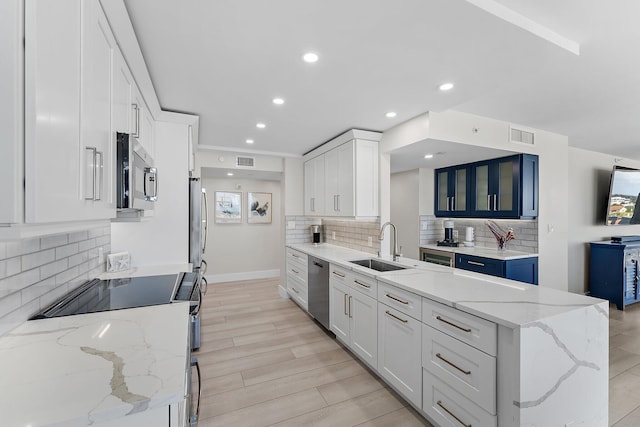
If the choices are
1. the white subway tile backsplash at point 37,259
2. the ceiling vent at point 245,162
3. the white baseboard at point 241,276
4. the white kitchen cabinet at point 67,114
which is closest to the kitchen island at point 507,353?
the white kitchen cabinet at point 67,114

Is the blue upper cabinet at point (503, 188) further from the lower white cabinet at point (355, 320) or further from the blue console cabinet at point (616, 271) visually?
the lower white cabinet at point (355, 320)

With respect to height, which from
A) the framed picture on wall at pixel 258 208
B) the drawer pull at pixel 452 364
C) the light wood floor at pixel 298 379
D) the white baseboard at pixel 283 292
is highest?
the framed picture on wall at pixel 258 208

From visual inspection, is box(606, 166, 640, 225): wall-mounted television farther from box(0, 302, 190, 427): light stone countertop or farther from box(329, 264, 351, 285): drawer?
box(0, 302, 190, 427): light stone countertop

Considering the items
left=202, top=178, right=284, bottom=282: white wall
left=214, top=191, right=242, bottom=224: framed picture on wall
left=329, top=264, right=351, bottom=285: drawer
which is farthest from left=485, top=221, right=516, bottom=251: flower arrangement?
left=214, top=191, right=242, bottom=224: framed picture on wall

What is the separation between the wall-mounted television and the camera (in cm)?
461

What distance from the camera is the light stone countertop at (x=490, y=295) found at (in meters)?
1.44

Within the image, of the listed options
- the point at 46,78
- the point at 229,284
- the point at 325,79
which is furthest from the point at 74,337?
the point at 229,284

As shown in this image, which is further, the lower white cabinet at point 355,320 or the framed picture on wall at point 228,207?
the framed picture on wall at point 228,207

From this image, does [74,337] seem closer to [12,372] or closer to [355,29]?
[12,372]

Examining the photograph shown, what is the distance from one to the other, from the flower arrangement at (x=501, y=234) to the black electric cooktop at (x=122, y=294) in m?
3.88

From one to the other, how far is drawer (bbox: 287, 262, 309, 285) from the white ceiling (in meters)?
→ 2.02

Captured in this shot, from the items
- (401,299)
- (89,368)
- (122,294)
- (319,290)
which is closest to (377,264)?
(319,290)

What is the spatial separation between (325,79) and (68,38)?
156cm

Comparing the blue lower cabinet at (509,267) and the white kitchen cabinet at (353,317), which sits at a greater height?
the blue lower cabinet at (509,267)
